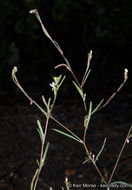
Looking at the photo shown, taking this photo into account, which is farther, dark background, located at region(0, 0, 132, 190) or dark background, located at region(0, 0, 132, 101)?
dark background, located at region(0, 0, 132, 101)

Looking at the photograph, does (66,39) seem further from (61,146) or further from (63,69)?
(61,146)

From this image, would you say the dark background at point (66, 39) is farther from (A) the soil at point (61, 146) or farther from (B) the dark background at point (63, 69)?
(A) the soil at point (61, 146)

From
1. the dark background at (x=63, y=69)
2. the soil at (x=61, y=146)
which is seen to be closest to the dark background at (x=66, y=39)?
the dark background at (x=63, y=69)

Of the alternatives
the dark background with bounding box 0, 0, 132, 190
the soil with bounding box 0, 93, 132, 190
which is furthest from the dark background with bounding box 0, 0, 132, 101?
the soil with bounding box 0, 93, 132, 190

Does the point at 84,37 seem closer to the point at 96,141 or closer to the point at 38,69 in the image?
the point at 38,69

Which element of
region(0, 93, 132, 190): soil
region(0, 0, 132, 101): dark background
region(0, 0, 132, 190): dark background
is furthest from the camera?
region(0, 0, 132, 101): dark background

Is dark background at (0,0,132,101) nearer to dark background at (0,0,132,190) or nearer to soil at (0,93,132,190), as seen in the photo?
dark background at (0,0,132,190)

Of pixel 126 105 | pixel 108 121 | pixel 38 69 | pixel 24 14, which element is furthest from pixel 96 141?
pixel 24 14
